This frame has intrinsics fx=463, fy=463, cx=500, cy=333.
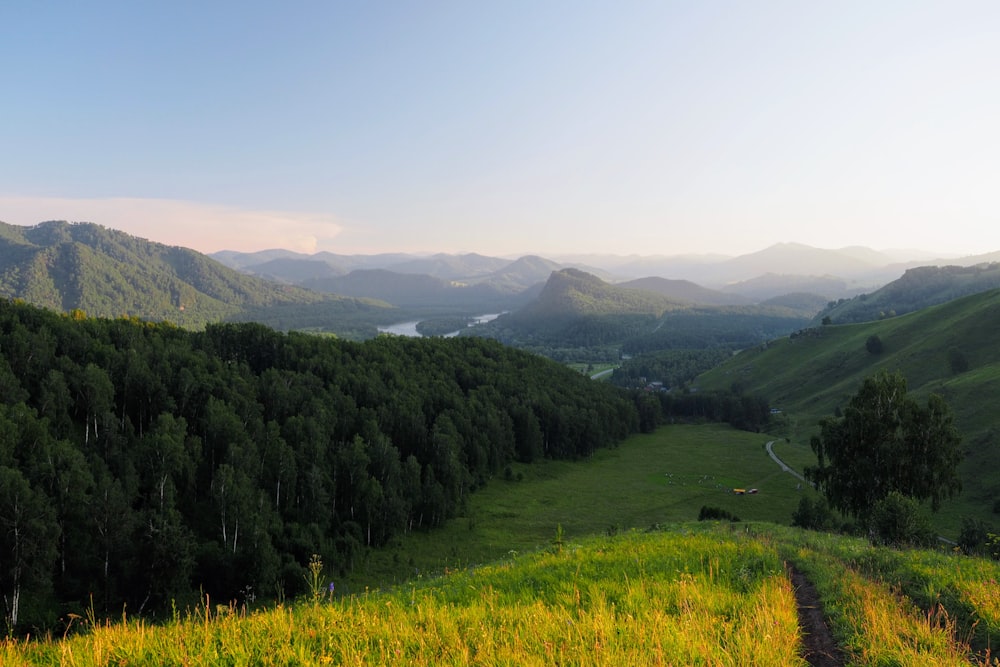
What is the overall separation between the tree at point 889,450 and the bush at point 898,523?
846 cm

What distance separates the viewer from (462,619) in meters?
9.50

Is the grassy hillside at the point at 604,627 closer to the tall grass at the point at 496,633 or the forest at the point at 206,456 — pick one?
the tall grass at the point at 496,633

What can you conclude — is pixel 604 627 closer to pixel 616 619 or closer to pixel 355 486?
pixel 616 619

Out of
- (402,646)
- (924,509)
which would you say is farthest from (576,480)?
(402,646)

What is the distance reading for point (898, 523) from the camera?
3294cm

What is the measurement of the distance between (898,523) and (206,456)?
7380 centimetres

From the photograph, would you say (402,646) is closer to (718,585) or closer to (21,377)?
(718,585)

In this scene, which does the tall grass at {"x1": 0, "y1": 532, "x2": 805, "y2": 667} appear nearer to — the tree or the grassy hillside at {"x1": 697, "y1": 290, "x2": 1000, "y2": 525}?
the tree

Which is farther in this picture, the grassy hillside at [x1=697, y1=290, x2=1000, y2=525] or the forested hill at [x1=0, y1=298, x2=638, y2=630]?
the grassy hillside at [x1=697, y1=290, x2=1000, y2=525]

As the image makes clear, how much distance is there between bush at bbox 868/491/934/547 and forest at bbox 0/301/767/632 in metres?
48.7

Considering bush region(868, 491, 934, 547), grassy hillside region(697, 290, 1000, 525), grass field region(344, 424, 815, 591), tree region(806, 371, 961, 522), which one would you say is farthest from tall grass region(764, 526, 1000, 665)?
grassy hillside region(697, 290, 1000, 525)

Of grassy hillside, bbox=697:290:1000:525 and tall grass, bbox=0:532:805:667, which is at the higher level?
tall grass, bbox=0:532:805:667

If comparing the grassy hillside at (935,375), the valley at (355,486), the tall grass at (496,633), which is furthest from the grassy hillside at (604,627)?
the grassy hillside at (935,375)

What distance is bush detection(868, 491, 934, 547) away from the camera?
32562mm
